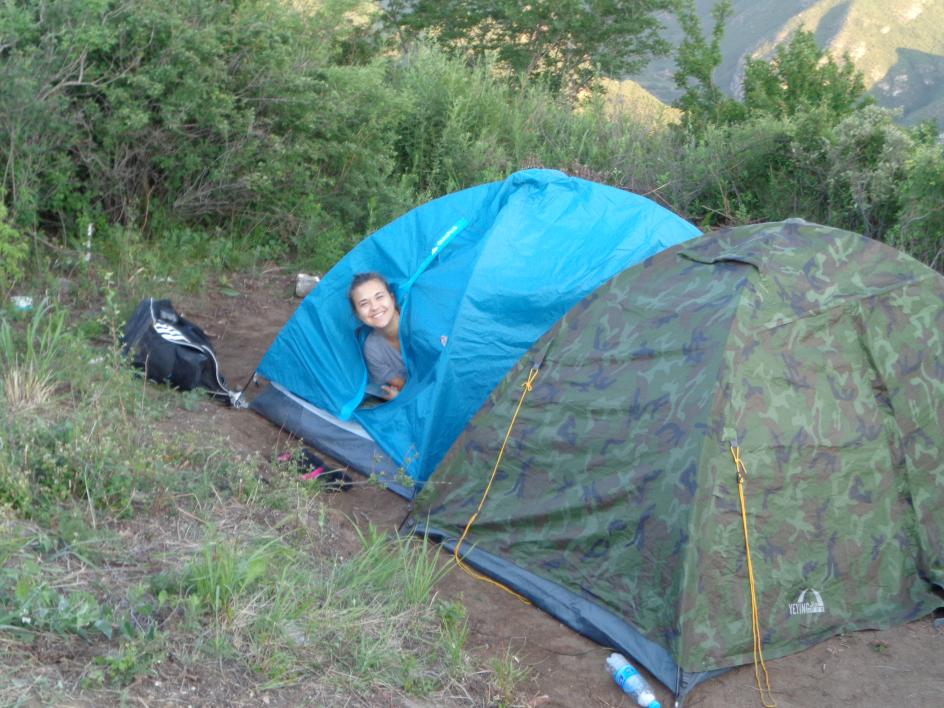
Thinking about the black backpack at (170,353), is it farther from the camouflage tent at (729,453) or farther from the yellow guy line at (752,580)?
the yellow guy line at (752,580)

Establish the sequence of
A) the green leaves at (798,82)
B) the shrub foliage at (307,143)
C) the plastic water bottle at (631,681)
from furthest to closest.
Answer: the green leaves at (798,82) < the shrub foliage at (307,143) < the plastic water bottle at (631,681)

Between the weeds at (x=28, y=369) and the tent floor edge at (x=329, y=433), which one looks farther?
the tent floor edge at (x=329, y=433)

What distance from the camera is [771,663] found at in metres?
4.13

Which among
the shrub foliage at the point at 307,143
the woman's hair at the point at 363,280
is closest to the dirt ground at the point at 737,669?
the woman's hair at the point at 363,280

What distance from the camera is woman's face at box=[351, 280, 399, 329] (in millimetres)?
5738

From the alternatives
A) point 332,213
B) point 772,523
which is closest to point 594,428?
point 772,523

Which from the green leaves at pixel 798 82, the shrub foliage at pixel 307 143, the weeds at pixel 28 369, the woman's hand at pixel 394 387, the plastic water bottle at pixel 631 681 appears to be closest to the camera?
the plastic water bottle at pixel 631 681

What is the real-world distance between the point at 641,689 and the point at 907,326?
79.2 inches

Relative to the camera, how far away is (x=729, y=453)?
13.4 ft

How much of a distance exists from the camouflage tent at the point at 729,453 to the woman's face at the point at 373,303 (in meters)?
1.20

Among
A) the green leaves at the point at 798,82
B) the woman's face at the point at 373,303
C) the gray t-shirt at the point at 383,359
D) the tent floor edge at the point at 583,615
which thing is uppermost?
the green leaves at the point at 798,82

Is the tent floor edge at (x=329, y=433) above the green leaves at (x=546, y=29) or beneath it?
beneath

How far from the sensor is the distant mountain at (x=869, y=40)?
46.1m

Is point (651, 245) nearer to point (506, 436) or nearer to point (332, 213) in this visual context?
point (506, 436)
